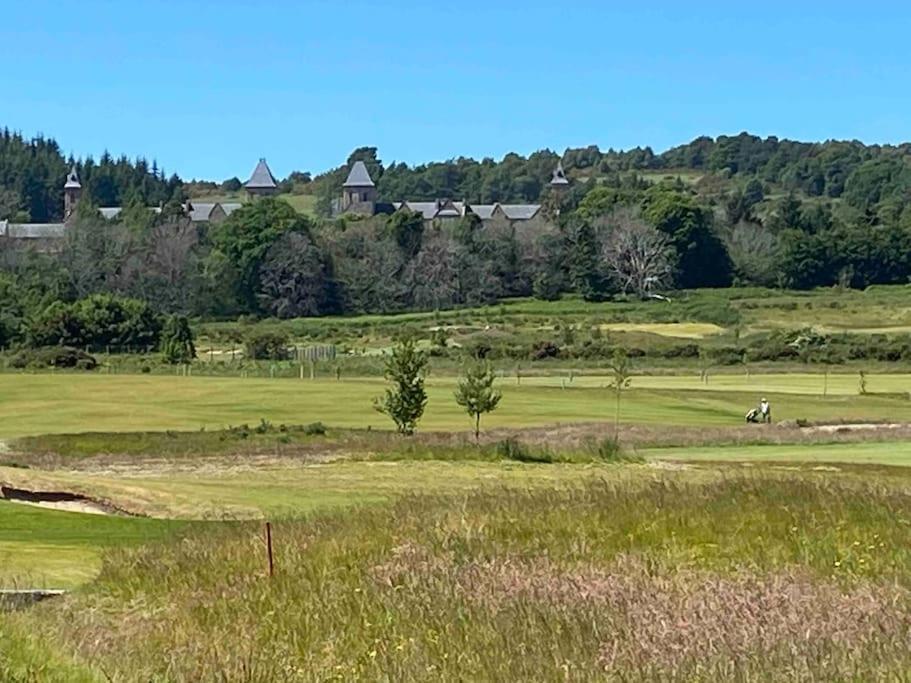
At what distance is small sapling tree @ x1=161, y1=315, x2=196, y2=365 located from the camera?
9169 centimetres

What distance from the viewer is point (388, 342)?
359ft

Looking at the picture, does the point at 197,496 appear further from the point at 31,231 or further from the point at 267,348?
the point at 31,231

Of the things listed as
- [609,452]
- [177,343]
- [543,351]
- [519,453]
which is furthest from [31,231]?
[609,452]

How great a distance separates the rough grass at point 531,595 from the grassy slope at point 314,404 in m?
38.5

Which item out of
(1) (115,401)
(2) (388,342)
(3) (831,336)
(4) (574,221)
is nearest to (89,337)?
(2) (388,342)

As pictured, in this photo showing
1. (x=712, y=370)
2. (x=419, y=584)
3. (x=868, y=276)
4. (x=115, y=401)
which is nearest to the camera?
(x=419, y=584)

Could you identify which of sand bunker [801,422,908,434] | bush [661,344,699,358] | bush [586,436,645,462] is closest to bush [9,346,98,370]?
bush [661,344,699,358]

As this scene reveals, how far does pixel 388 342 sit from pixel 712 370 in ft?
96.8

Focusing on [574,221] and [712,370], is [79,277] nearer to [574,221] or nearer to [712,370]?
[574,221]

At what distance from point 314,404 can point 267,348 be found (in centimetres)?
3425

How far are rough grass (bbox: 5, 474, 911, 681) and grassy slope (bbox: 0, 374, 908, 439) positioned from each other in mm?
38484

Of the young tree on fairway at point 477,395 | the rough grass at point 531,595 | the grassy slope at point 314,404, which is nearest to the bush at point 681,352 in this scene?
the grassy slope at point 314,404

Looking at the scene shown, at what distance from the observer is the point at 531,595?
12.0 m

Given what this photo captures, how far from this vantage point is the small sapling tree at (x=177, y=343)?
3610 inches
